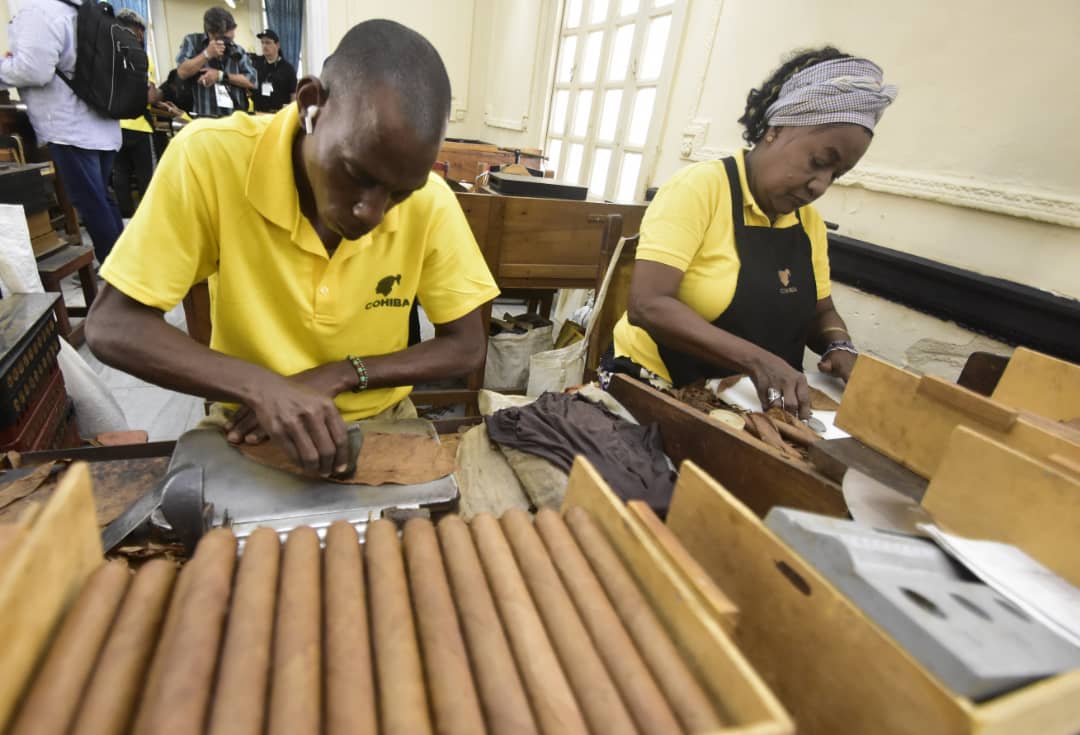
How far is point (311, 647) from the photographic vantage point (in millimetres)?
406

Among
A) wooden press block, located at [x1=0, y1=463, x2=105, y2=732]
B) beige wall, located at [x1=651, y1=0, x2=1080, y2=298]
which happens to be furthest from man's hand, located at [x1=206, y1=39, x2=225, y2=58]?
wooden press block, located at [x1=0, y1=463, x2=105, y2=732]

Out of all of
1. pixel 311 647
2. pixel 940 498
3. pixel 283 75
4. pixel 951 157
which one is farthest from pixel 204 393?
pixel 283 75

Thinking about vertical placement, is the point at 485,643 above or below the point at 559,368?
above

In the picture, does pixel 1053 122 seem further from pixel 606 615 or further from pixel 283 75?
pixel 283 75

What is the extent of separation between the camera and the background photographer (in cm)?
452

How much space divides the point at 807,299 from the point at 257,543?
5.32ft

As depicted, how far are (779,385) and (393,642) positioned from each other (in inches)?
44.6

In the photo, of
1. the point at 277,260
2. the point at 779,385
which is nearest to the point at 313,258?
the point at 277,260

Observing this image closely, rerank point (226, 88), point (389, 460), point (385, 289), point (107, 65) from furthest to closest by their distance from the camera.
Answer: point (226, 88)
point (107, 65)
point (385, 289)
point (389, 460)

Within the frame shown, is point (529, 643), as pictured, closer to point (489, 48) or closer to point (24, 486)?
point (24, 486)

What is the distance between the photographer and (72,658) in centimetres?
36

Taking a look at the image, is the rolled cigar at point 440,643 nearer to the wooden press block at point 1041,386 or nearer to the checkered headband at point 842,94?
the wooden press block at point 1041,386

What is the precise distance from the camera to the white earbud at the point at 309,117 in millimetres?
965

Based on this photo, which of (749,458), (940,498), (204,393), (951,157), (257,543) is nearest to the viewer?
(257,543)
